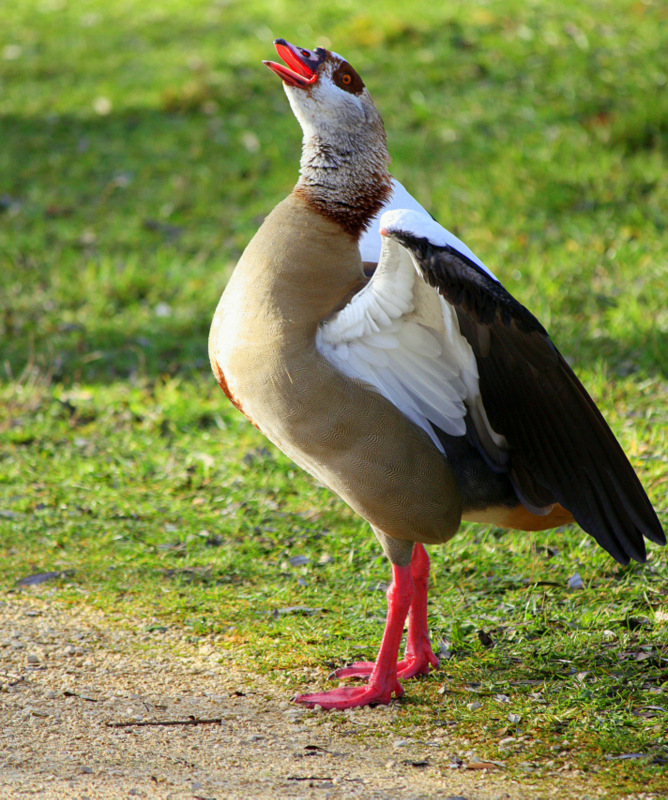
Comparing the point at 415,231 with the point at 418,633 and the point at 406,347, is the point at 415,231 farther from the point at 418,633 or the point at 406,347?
the point at 418,633

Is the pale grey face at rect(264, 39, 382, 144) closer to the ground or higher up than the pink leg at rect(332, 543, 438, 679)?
higher up

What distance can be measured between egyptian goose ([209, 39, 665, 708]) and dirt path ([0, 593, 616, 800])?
225mm

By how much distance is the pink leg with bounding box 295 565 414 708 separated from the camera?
3.06 metres

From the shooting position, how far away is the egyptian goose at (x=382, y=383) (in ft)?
9.48

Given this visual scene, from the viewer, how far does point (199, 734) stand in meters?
2.88

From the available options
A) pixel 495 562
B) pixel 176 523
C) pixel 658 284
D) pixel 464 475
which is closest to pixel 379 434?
pixel 464 475

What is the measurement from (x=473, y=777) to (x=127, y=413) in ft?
10.5

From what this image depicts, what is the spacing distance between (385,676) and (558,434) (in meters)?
0.95

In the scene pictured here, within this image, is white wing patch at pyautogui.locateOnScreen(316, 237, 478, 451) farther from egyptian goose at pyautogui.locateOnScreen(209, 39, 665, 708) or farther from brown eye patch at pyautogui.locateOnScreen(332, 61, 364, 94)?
brown eye patch at pyautogui.locateOnScreen(332, 61, 364, 94)

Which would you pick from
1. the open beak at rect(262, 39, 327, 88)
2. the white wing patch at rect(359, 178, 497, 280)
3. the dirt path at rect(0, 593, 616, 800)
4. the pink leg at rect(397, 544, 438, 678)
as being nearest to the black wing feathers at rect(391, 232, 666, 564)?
the white wing patch at rect(359, 178, 497, 280)

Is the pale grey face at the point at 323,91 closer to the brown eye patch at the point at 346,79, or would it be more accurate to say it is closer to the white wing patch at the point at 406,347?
the brown eye patch at the point at 346,79

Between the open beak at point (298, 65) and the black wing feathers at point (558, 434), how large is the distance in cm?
93

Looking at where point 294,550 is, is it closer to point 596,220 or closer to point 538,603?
point 538,603

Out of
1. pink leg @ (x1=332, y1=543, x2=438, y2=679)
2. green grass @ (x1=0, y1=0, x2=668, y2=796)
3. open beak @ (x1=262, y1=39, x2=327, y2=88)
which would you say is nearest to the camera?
open beak @ (x1=262, y1=39, x2=327, y2=88)
